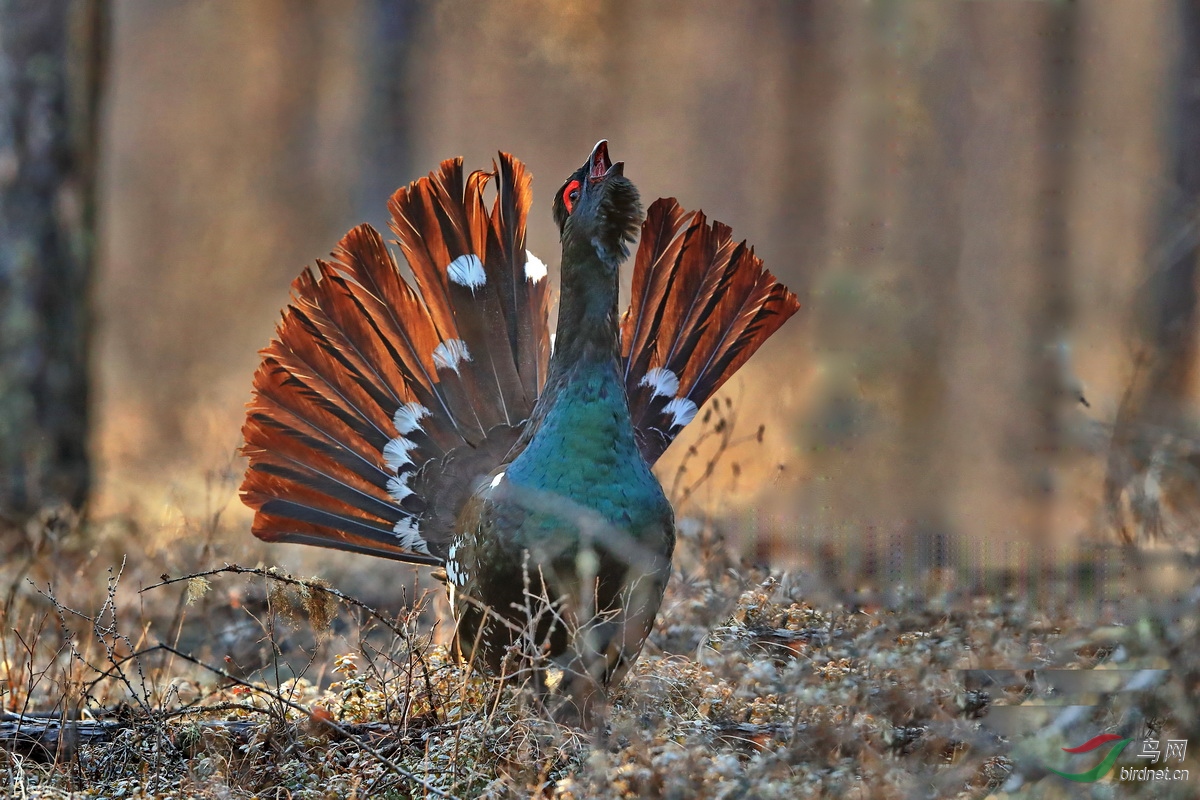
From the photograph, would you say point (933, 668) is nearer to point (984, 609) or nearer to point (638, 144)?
point (984, 609)

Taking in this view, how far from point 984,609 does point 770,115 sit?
50.0 ft

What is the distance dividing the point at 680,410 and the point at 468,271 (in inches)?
39.2

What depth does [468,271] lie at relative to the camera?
163 inches

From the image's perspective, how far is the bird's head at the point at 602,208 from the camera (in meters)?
3.40

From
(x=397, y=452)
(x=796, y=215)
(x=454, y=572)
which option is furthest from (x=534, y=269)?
(x=796, y=215)

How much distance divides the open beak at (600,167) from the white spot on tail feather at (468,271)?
2.61 ft

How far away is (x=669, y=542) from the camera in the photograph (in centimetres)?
329

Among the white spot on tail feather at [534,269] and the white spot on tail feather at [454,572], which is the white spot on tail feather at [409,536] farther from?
the white spot on tail feather at [534,269]

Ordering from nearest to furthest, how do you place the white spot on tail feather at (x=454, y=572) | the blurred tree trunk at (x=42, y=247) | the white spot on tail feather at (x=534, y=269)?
1. the white spot on tail feather at (x=454, y=572)
2. the white spot on tail feather at (x=534, y=269)
3. the blurred tree trunk at (x=42, y=247)

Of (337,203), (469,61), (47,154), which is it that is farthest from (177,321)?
(47,154)

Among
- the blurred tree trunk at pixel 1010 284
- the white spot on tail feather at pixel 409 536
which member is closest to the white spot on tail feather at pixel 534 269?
the white spot on tail feather at pixel 409 536
